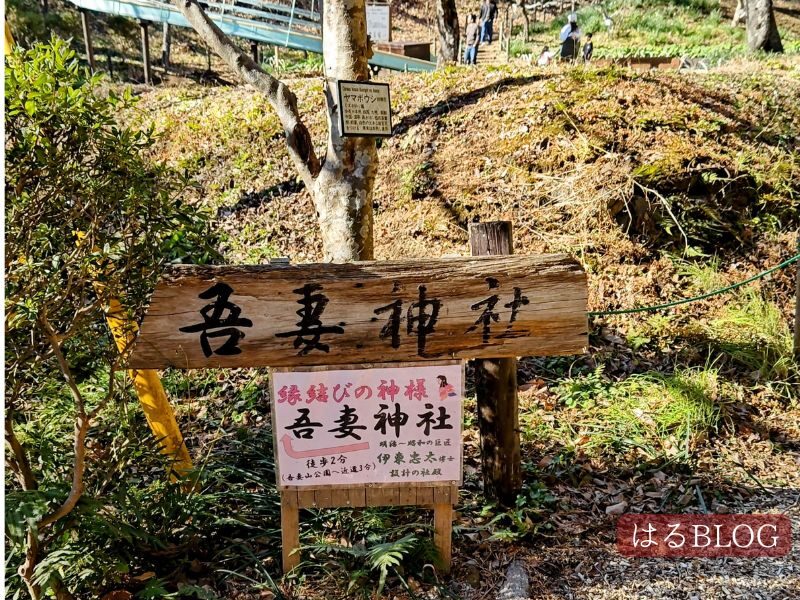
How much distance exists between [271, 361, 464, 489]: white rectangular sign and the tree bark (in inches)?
69.5

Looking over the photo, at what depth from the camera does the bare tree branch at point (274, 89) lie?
13.3 ft

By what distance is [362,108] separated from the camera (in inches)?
Result: 151

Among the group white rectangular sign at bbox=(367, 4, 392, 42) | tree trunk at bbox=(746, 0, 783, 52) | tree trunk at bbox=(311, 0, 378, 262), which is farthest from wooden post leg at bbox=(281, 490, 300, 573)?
tree trunk at bbox=(746, 0, 783, 52)

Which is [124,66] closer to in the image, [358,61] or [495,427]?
[358,61]

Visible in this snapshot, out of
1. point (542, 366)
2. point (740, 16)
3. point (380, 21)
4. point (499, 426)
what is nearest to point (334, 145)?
point (499, 426)

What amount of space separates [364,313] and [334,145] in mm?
1890

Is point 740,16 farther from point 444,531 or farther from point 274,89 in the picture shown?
point 444,531

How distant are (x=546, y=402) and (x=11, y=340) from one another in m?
3.33

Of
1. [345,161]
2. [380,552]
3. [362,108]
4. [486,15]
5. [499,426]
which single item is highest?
[486,15]

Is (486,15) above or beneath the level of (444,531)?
above

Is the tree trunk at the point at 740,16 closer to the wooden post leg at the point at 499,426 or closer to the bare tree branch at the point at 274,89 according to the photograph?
the bare tree branch at the point at 274,89

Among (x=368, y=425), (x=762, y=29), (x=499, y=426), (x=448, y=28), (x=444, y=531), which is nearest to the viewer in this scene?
(x=368, y=425)

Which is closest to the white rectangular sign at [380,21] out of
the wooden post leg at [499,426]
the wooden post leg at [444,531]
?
the wooden post leg at [499,426]

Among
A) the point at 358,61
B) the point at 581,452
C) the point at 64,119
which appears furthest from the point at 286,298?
the point at 581,452
